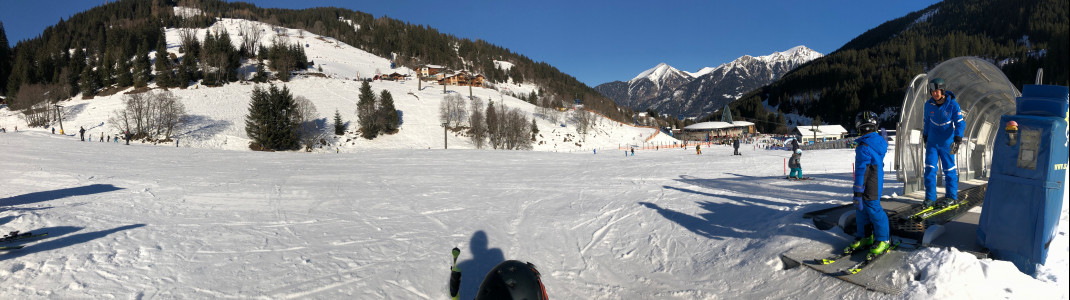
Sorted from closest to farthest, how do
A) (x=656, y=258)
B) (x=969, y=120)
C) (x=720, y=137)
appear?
(x=656, y=258)
(x=969, y=120)
(x=720, y=137)

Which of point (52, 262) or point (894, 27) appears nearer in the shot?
point (52, 262)

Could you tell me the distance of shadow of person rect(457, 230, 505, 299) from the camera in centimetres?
Answer: 560

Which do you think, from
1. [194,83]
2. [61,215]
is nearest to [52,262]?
[61,215]

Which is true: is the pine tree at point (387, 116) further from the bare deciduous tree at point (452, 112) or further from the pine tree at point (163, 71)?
the pine tree at point (163, 71)

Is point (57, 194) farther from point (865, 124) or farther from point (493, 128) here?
point (493, 128)

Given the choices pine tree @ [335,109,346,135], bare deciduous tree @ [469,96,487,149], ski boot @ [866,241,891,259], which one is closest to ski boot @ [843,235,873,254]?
ski boot @ [866,241,891,259]

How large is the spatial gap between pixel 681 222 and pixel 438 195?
7457 mm

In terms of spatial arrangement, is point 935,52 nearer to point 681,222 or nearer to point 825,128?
point 825,128

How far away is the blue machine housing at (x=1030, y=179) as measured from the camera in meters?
4.02

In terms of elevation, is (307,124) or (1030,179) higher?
(307,124)

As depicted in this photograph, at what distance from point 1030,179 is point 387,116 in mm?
59379

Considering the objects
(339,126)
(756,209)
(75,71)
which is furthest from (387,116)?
(75,71)

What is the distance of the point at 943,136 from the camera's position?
6.62 m

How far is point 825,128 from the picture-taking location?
91.6 meters
